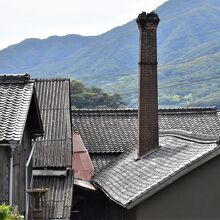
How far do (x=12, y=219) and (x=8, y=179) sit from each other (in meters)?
3.91

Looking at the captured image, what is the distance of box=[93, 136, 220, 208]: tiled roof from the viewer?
17516 mm

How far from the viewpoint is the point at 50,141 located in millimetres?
24250

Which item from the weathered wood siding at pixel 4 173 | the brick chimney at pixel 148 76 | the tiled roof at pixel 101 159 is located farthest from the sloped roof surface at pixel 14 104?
the tiled roof at pixel 101 159

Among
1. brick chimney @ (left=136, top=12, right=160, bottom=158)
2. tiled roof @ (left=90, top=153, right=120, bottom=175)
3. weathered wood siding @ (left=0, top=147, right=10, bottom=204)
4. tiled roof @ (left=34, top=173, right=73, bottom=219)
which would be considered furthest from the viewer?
tiled roof @ (left=90, top=153, right=120, bottom=175)

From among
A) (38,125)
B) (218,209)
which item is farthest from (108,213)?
(218,209)

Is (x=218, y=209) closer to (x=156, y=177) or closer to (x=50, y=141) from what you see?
(x=156, y=177)

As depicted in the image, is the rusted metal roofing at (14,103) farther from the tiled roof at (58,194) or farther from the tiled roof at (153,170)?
the tiled roof at (58,194)

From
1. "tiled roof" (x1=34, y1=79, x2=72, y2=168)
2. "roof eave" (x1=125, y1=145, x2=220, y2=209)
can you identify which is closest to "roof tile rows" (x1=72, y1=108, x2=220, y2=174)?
"tiled roof" (x1=34, y1=79, x2=72, y2=168)

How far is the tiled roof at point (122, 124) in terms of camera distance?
29.0 m

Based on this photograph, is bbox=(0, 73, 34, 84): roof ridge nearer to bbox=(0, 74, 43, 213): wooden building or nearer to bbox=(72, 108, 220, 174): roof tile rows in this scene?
bbox=(0, 74, 43, 213): wooden building

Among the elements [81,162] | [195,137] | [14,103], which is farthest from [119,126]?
[14,103]

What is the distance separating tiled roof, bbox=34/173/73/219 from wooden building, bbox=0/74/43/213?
1.55m

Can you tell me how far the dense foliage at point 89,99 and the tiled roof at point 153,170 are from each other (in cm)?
7216

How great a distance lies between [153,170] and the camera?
1941 centimetres
